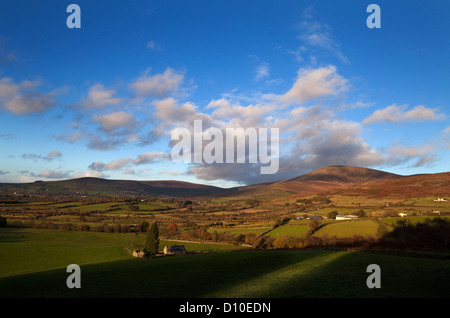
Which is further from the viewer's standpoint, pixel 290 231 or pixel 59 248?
pixel 290 231

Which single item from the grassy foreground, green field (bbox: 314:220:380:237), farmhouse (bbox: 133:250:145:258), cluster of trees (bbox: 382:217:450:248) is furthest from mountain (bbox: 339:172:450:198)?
farmhouse (bbox: 133:250:145:258)

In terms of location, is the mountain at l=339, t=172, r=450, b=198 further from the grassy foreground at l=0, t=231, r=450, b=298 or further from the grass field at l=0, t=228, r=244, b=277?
the grassy foreground at l=0, t=231, r=450, b=298

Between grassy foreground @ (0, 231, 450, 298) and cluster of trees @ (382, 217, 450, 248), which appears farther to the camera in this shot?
cluster of trees @ (382, 217, 450, 248)

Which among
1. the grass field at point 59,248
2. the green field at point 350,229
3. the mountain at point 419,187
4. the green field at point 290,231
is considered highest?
→ the mountain at point 419,187

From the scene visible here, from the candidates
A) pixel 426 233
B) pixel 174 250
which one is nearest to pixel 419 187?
pixel 426 233

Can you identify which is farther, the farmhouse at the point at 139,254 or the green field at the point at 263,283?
the farmhouse at the point at 139,254

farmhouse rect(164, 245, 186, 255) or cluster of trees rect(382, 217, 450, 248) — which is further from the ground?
cluster of trees rect(382, 217, 450, 248)

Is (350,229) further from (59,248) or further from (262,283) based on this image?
(59,248)

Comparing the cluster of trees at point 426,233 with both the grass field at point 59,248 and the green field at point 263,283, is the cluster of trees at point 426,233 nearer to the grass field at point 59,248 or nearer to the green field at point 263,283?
the green field at point 263,283

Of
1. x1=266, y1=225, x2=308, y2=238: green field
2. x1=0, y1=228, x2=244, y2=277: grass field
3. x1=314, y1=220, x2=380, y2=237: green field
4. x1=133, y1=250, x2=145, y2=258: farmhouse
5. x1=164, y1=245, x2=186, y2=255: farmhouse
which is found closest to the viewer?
x1=0, y1=228, x2=244, y2=277: grass field

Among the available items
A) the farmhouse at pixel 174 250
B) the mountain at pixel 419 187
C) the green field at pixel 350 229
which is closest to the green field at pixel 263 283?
the farmhouse at pixel 174 250
